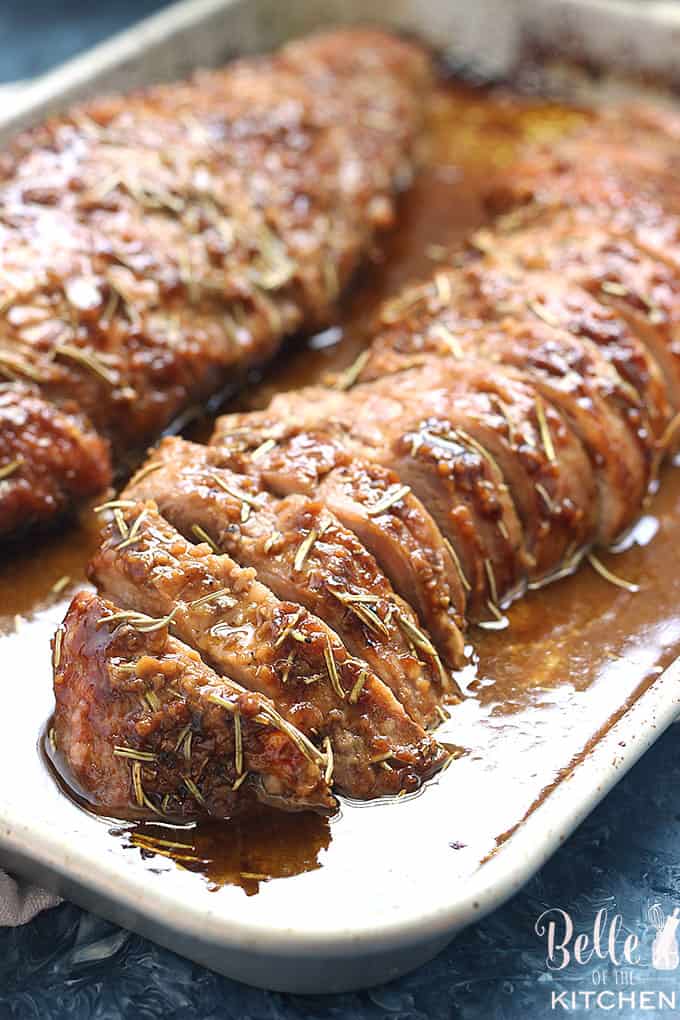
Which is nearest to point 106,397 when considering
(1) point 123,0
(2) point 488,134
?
(2) point 488,134

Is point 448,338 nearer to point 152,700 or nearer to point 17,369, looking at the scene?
point 17,369

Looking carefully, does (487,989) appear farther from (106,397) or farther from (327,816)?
(106,397)

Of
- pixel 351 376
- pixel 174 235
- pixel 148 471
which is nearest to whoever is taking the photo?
pixel 148 471

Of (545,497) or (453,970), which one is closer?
(453,970)

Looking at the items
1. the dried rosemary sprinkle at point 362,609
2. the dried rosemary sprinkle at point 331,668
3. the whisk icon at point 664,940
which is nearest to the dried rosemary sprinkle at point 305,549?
the dried rosemary sprinkle at point 362,609

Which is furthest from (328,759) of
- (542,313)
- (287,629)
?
(542,313)

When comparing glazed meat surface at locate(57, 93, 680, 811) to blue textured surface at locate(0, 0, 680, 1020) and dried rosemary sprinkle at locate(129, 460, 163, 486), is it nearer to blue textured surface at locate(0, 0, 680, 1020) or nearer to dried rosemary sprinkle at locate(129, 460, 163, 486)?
dried rosemary sprinkle at locate(129, 460, 163, 486)

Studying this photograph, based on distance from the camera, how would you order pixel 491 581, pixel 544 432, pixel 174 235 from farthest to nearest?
pixel 174 235, pixel 544 432, pixel 491 581

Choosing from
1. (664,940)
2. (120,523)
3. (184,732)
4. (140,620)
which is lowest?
(664,940)
